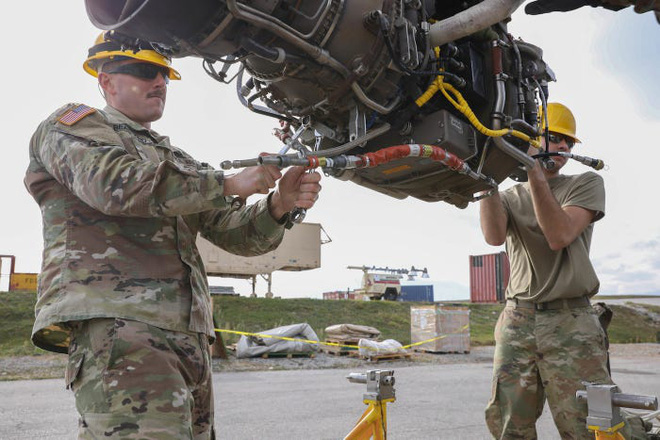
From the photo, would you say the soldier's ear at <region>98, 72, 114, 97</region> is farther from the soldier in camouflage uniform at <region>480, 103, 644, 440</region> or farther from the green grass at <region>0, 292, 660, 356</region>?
the green grass at <region>0, 292, 660, 356</region>

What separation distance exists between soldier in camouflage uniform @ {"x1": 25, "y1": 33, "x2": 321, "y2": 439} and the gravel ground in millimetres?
7055

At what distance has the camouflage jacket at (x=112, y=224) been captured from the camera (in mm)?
1606

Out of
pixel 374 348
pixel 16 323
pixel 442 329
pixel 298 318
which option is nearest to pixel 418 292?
pixel 298 318

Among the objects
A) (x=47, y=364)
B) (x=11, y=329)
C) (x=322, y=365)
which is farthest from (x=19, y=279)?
(x=322, y=365)

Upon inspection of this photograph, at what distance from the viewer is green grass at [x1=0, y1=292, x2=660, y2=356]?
11.9 meters

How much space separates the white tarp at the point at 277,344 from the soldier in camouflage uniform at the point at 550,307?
7.66 meters

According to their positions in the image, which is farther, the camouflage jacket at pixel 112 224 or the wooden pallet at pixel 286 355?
the wooden pallet at pixel 286 355

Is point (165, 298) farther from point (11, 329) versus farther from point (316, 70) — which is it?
point (11, 329)

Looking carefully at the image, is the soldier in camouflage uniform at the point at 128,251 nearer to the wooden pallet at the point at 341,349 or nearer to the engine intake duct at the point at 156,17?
the engine intake duct at the point at 156,17

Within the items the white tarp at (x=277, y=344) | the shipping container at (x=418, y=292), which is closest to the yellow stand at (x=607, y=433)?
the white tarp at (x=277, y=344)

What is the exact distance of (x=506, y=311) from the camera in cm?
310

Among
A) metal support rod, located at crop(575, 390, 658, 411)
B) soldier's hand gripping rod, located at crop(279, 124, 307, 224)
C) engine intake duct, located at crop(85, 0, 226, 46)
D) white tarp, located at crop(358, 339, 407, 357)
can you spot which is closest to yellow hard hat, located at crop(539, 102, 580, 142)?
metal support rod, located at crop(575, 390, 658, 411)

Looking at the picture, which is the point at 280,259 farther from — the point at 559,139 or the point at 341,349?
the point at 559,139

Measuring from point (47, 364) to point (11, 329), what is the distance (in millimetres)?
3380
